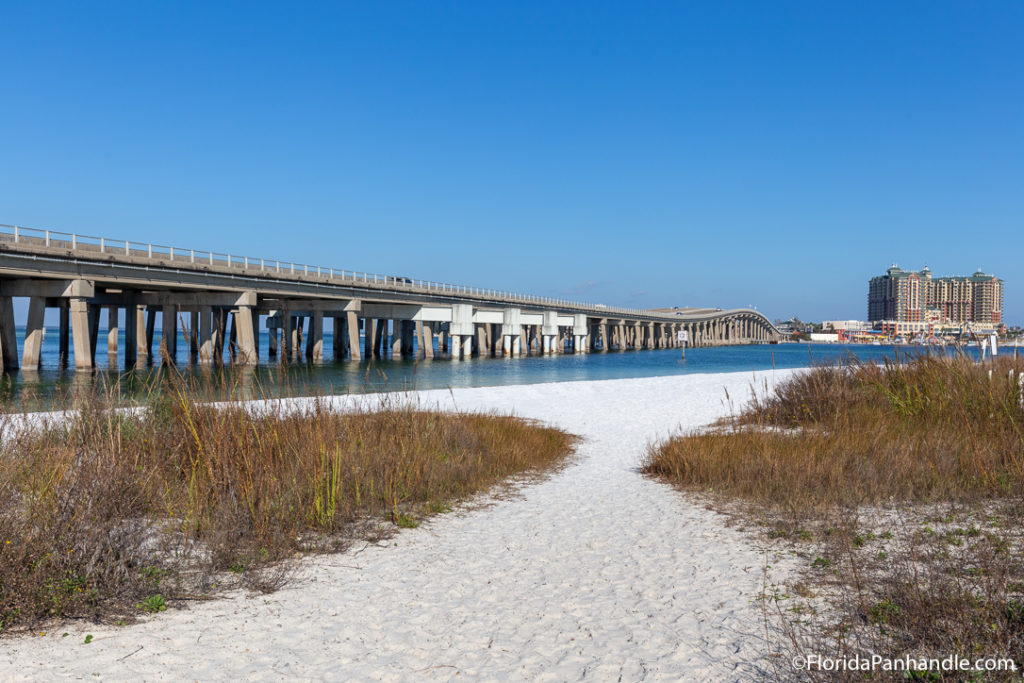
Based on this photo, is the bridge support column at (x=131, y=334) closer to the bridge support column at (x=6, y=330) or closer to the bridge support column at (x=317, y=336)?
the bridge support column at (x=6, y=330)

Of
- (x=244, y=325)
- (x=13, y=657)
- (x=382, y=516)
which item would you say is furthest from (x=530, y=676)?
(x=244, y=325)

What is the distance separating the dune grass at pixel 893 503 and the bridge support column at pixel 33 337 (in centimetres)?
3424

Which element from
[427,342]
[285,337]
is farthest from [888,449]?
[427,342]

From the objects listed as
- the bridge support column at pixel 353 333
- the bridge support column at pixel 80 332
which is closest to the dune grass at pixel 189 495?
the bridge support column at pixel 80 332

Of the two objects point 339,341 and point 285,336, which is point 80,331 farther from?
point 339,341

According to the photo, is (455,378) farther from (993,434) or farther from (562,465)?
(993,434)

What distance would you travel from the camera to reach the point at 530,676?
12.7 ft

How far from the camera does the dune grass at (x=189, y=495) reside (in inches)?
184

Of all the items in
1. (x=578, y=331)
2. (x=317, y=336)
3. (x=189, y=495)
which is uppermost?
(x=578, y=331)

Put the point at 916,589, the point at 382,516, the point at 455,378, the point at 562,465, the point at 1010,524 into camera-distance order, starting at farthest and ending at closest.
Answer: the point at 455,378 → the point at 562,465 → the point at 382,516 → the point at 1010,524 → the point at 916,589

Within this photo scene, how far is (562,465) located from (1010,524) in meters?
5.82

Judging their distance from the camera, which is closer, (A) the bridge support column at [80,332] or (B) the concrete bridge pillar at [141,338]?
(A) the bridge support column at [80,332]

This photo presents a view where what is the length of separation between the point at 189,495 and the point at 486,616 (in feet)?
11.1

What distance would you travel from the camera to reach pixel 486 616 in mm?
4730
